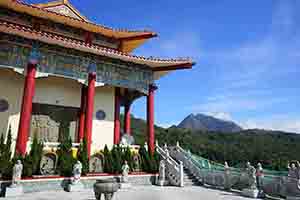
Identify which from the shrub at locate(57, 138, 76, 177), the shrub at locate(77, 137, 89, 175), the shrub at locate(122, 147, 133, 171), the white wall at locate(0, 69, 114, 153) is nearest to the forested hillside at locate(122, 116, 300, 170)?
the white wall at locate(0, 69, 114, 153)

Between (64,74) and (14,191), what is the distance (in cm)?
592

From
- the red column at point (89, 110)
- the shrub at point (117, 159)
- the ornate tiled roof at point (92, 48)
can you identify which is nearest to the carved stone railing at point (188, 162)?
the shrub at point (117, 159)

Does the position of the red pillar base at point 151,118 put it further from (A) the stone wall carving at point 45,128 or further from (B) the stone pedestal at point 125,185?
(A) the stone wall carving at point 45,128

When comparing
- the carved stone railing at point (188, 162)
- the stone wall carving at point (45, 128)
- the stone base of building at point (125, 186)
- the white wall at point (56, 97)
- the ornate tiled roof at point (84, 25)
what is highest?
the ornate tiled roof at point (84, 25)

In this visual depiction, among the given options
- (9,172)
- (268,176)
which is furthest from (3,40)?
(268,176)

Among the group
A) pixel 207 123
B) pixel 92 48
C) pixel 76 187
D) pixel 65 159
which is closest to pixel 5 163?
pixel 65 159

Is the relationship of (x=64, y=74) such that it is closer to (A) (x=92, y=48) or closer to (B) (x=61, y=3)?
(A) (x=92, y=48)

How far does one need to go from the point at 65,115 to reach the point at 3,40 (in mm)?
5112

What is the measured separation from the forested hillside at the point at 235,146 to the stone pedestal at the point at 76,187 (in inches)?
803

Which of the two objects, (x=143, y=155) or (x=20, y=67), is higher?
(x=20, y=67)

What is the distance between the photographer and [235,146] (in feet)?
161

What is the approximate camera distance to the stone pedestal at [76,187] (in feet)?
35.9

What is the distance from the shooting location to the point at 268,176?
11.2m

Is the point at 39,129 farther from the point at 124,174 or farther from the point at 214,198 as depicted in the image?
the point at 214,198
